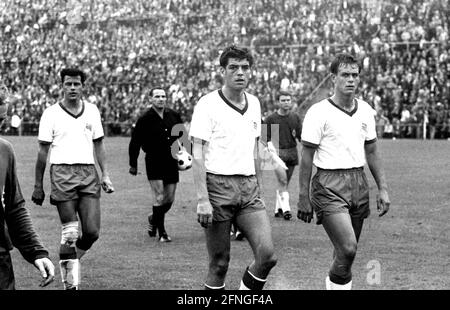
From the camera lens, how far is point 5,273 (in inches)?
179

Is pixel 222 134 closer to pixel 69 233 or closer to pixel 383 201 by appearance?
pixel 383 201

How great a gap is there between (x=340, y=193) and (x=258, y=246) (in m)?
1.00

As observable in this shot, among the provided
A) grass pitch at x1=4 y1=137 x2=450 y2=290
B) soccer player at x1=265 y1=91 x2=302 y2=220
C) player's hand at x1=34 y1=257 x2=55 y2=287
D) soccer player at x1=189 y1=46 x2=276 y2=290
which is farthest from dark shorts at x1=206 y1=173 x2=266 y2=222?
soccer player at x1=265 y1=91 x2=302 y2=220

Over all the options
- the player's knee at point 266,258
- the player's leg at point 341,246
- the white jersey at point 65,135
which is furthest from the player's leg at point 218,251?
the white jersey at point 65,135

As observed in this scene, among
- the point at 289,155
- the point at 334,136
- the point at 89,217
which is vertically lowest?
the point at 289,155

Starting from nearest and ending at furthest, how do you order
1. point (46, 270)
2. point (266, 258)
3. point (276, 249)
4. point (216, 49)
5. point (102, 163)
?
point (46, 270)
point (266, 258)
point (102, 163)
point (276, 249)
point (216, 49)

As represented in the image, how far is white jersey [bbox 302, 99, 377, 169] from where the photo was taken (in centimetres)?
732

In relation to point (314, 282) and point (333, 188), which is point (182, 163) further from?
point (333, 188)

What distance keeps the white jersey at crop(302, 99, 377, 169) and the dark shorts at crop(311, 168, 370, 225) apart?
0.25 feet

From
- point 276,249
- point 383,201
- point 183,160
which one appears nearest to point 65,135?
point 383,201

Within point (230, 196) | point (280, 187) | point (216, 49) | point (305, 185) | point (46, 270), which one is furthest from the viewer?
point (216, 49)

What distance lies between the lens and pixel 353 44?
37375mm
